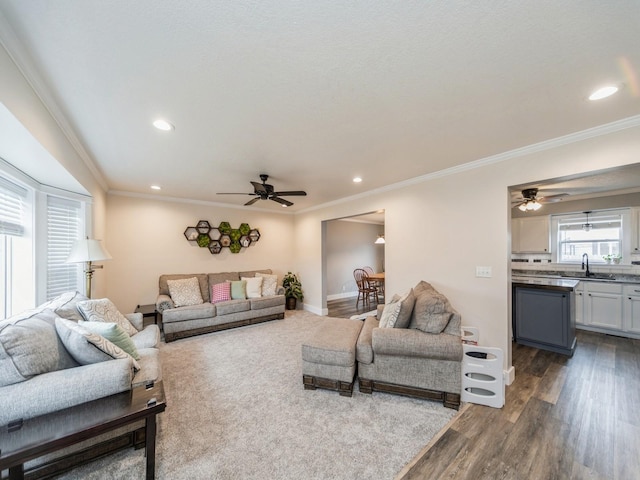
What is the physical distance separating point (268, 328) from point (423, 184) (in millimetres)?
3579

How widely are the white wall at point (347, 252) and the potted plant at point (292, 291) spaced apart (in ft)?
3.71

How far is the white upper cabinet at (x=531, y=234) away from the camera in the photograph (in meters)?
4.96

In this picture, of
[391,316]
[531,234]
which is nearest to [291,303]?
[391,316]

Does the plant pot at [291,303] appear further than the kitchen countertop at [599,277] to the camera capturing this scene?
Yes

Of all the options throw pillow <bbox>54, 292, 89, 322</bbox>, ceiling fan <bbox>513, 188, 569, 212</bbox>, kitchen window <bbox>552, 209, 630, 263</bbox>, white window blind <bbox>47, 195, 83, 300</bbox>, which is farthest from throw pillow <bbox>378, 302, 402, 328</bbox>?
kitchen window <bbox>552, 209, 630, 263</bbox>

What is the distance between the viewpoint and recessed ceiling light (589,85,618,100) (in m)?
1.68

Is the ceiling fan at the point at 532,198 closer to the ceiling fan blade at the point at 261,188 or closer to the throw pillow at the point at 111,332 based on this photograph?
the ceiling fan blade at the point at 261,188

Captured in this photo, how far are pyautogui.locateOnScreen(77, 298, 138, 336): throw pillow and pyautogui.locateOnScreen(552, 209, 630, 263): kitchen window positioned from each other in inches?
283

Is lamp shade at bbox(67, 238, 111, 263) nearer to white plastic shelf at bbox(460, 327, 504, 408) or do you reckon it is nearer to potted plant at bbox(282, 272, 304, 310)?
potted plant at bbox(282, 272, 304, 310)

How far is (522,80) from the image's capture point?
1.60 metres

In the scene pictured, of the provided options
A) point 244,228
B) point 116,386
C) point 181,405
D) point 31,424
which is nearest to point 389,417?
point 181,405

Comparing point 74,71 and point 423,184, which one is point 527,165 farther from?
point 74,71

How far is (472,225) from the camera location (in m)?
3.05

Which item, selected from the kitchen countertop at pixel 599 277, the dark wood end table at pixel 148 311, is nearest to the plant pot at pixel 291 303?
the dark wood end table at pixel 148 311
